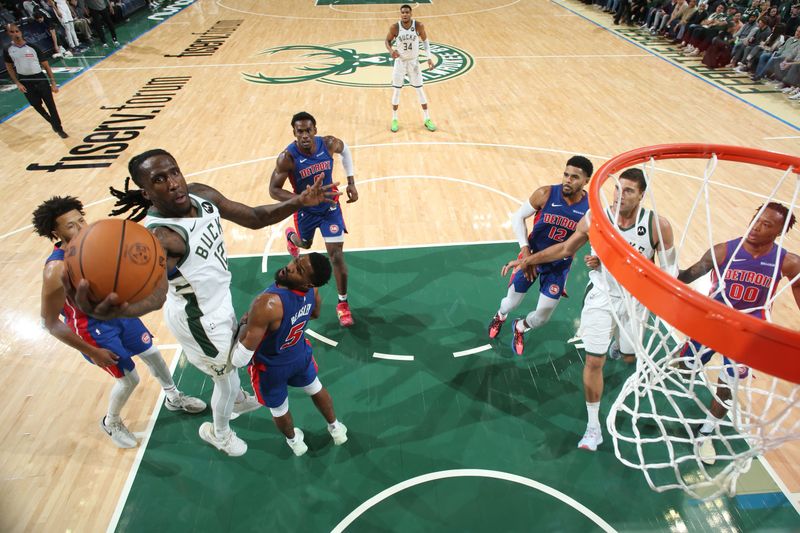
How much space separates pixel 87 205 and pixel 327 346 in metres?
4.45

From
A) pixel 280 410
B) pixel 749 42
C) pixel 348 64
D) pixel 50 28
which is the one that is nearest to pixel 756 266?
pixel 280 410

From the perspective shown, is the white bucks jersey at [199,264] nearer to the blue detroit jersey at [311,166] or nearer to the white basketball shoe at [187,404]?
the white basketball shoe at [187,404]

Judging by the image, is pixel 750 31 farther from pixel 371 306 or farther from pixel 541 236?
pixel 371 306

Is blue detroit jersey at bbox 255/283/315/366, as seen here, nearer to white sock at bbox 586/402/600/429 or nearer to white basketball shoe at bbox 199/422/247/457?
white basketball shoe at bbox 199/422/247/457

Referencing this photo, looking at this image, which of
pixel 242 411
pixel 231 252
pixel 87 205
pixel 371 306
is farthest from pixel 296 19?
pixel 242 411

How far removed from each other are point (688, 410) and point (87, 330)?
427 cm

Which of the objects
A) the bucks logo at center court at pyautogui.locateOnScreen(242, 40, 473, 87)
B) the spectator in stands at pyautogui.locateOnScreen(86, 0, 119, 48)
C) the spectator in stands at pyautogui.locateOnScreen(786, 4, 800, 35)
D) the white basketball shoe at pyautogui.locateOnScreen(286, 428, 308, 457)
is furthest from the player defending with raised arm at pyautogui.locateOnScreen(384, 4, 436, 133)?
the spectator in stands at pyautogui.locateOnScreen(86, 0, 119, 48)

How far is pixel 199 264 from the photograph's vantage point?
2.60 metres

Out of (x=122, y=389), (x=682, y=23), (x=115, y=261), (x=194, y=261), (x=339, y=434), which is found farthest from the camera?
(x=682, y=23)

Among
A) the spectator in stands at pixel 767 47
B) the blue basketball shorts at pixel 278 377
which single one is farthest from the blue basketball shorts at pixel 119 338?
the spectator in stands at pixel 767 47

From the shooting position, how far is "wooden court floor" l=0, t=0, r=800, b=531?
3.72m

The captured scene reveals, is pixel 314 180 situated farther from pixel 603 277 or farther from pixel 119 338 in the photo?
pixel 603 277

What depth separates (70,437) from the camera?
3637 millimetres

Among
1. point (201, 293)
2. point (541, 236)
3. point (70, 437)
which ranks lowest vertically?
point (70, 437)
